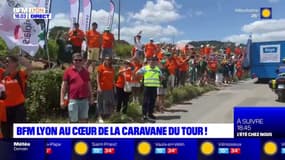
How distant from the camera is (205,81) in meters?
5.38

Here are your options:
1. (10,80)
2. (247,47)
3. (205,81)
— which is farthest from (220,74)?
(10,80)

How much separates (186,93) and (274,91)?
1662mm

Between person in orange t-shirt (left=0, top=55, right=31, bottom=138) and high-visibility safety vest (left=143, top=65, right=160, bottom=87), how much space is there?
2.69 meters

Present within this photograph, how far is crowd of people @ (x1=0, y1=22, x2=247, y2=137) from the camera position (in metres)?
3.75

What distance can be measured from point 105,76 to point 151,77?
0.99 metres

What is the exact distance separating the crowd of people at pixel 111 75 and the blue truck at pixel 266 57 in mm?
116

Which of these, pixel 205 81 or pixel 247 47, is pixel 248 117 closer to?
pixel 247 47

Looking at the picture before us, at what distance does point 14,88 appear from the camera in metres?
3.96

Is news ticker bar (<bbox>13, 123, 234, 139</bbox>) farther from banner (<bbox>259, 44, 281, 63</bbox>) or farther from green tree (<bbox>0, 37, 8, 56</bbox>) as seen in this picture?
green tree (<bbox>0, 37, 8, 56</bbox>)

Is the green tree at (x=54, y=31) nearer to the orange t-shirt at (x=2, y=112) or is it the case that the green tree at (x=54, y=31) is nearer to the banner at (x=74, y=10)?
the banner at (x=74, y=10)

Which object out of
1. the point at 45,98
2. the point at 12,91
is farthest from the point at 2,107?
the point at 45,98

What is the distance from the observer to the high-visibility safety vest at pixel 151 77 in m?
6.44

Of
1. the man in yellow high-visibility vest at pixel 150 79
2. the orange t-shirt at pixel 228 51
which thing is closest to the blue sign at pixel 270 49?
the orange t-shirt at pixel 228 51

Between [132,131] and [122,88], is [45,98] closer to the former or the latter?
[132,131]
